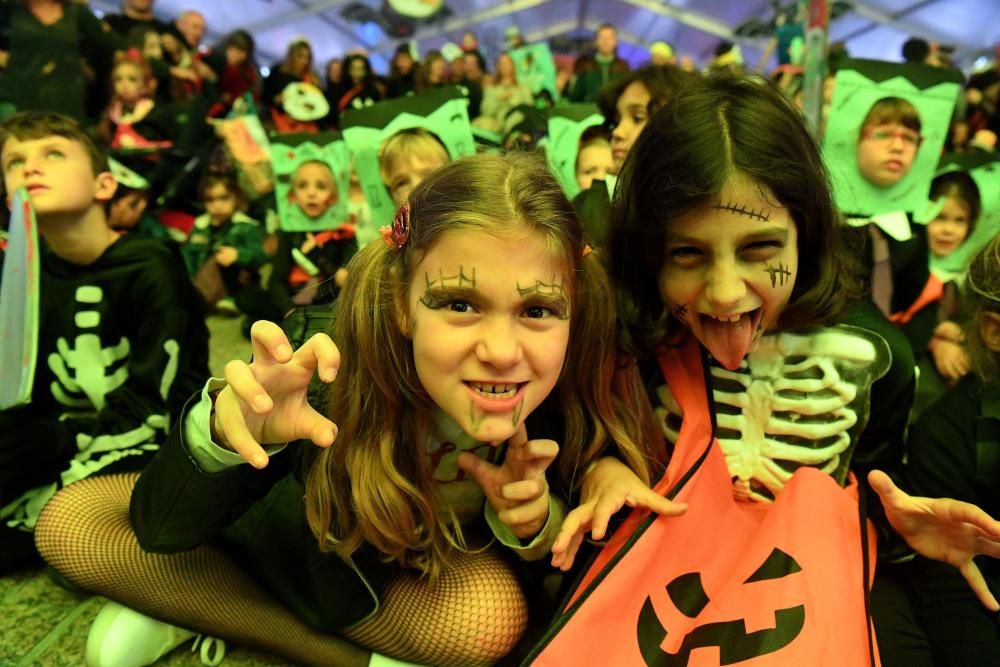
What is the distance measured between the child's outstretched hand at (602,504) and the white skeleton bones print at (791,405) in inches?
7.1

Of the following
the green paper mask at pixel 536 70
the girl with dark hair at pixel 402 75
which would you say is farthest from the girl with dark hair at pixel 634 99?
the girl with dark hair at pixel 402 75

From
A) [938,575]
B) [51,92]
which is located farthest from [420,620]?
[51,92]

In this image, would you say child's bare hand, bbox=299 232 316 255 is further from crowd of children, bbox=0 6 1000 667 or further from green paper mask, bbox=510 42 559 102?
green paper mask, bbox=510 42 559 102

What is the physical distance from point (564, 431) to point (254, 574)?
20.7 inches

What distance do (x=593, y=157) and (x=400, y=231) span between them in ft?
3.74

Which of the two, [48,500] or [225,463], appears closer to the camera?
[225,463]

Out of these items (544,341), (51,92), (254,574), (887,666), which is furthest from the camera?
(51,92)

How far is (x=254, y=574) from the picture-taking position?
106 cm

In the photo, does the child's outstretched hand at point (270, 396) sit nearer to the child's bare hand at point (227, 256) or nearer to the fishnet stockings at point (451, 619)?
the fishnet stockings at point (451, 619)

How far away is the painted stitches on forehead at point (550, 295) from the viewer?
2.51ft

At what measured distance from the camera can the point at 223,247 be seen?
9.14ft

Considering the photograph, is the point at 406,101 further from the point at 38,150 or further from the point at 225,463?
the point at 225,463

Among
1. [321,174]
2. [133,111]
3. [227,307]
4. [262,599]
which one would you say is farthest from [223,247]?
[262,599]

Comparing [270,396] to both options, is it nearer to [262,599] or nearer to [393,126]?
[262,599]
